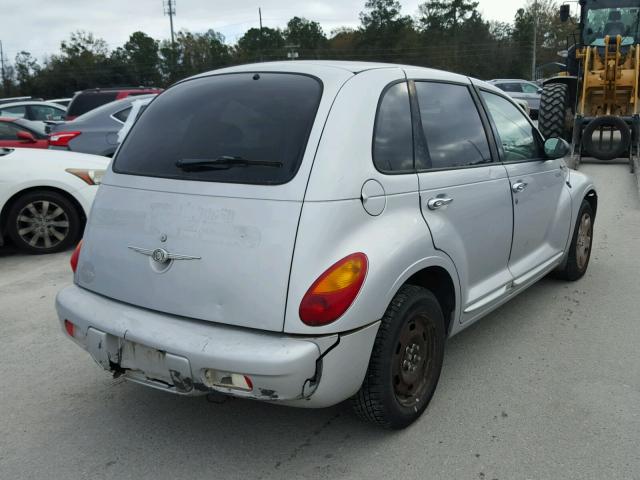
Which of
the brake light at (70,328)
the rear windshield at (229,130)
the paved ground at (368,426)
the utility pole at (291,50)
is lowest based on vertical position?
the paved ground at (368,426)

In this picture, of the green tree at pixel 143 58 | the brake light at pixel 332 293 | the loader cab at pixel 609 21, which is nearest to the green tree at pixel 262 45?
the green tree at pixel 143 58

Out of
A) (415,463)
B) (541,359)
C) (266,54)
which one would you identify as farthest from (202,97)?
(266,54)

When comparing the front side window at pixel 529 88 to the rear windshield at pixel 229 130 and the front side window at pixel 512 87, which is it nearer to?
the front side window at pixel 512 87

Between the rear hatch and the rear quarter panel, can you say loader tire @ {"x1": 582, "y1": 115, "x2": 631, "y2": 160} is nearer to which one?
the rear quarter panel

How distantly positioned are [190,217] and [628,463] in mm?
2218

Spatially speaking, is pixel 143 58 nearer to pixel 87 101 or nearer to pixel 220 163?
pixel 87 101

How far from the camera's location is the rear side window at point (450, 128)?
3.14 metres

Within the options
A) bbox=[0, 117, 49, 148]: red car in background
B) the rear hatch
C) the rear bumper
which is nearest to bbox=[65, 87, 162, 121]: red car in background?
bbox=[0, 117, 49, 148]: red car in background

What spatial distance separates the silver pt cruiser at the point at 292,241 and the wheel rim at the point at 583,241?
1961 mm

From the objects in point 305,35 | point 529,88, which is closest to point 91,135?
point 529,88

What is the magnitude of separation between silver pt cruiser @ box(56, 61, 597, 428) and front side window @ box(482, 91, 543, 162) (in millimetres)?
501

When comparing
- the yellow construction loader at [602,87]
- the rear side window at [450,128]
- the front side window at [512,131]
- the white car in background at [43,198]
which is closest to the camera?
the rear side window at [450,128]

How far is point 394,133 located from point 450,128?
1.93ft

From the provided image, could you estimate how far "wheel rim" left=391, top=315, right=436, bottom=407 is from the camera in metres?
2.77
